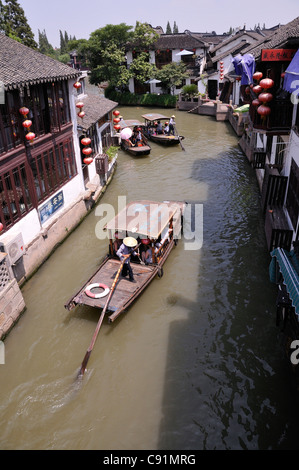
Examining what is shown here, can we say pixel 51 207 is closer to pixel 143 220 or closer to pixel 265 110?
pixel 143 220

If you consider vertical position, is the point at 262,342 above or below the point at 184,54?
below

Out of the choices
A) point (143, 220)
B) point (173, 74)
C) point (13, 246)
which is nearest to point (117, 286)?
point (143, 220)

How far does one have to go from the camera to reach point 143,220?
1309 cm

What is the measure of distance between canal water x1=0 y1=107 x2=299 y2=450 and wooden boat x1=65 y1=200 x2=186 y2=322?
737 mm

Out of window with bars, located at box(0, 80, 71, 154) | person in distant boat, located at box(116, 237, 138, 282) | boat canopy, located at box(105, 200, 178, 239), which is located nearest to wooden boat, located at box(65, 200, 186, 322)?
boat canopy, located at box(105, 200, 178, 239)

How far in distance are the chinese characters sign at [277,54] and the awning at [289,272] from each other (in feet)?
22.0

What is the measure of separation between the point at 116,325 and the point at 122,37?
4647 centimetres

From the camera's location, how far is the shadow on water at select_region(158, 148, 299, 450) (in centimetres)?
817

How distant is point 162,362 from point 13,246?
20.7 feet

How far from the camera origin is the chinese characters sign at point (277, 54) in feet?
39.2

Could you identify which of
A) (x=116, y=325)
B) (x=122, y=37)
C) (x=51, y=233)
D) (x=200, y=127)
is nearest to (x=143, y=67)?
(x=122, y=37)

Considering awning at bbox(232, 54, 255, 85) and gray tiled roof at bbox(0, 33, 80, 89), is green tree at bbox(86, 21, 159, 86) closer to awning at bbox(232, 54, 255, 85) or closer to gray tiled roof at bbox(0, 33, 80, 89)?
gray tiled roof at bbox(0, 33, 80, 89)

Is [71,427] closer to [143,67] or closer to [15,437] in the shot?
[15,437]

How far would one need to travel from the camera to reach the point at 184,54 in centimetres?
4753
